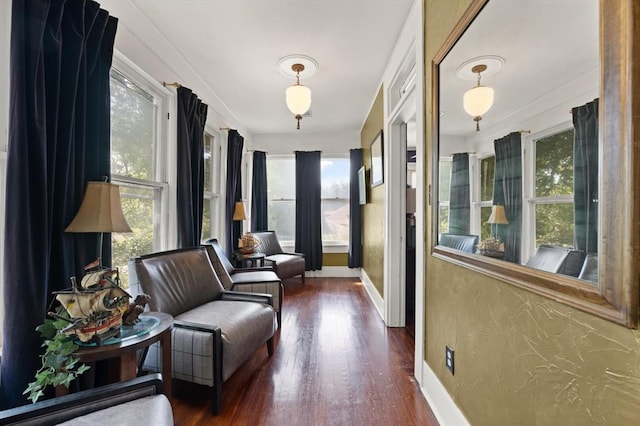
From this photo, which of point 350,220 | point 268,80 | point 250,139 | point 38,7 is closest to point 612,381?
point 38,7

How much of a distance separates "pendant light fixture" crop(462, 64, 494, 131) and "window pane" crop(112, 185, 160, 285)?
228 centimetres

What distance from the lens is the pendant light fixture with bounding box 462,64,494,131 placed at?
1.21 metres

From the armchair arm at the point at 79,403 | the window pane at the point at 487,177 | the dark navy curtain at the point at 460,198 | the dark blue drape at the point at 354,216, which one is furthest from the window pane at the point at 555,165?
the dark blue drape at the point at 354,216

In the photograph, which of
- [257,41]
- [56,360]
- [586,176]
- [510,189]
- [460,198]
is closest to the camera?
[586,176]

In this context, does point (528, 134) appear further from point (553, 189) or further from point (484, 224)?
point (484, 224)

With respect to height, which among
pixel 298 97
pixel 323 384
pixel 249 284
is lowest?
pixel 323 384

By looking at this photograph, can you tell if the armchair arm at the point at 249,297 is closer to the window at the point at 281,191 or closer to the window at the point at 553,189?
the window at the point at 553,189

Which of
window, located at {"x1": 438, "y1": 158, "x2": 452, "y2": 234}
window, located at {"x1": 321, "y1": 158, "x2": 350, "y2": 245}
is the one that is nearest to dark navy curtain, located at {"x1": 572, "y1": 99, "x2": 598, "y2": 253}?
window, located at {"x1": 438, "y1": 158, "x2": 452, "y2": 234}

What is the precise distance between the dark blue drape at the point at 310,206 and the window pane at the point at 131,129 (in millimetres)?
2908

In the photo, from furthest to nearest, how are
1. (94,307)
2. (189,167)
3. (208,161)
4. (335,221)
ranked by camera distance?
(335,221), (208,161), (189,167), (94,307)

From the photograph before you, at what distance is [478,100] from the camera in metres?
1.27

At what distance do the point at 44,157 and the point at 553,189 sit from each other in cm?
205

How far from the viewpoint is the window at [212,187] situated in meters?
3.68

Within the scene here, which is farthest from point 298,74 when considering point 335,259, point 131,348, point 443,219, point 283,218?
point 335,259
